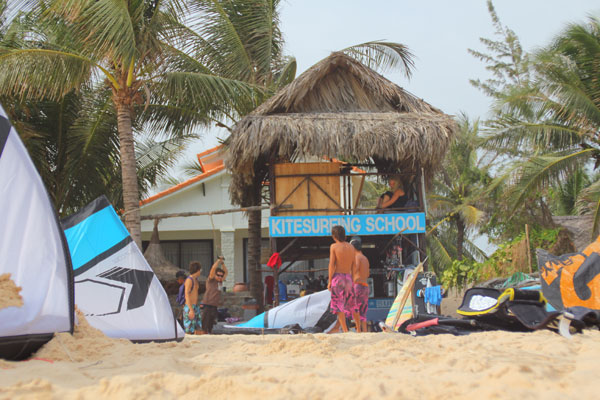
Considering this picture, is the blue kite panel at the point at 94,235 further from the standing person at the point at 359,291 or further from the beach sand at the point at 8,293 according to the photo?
the standing person at the point at 359,291

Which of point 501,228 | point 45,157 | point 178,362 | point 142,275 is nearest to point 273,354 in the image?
point 178,362

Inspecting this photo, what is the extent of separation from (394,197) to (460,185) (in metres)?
12.4

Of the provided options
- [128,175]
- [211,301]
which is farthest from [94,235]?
[128,175]

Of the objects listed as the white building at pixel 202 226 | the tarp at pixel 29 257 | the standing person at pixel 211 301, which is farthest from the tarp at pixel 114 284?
the white building at pixel 202 226

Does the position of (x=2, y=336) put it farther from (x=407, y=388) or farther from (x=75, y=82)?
(x=75, y=82)

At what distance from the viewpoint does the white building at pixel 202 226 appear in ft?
60.0

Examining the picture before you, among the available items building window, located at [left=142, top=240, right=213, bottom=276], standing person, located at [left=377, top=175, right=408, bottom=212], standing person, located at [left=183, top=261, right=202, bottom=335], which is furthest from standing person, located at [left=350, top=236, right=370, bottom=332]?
building window, located at [left=142, top=240, right=213, bottom=276]

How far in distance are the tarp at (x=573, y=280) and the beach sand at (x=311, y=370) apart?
100 centimetres

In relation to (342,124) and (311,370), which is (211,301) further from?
(311,370)

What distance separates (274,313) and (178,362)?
15.9ft

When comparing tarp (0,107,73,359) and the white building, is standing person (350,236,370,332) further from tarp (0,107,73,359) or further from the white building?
the white building

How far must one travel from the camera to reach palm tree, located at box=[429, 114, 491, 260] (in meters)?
22.1

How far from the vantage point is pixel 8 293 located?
337cm

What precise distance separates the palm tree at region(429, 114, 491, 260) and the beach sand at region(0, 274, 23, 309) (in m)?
19.1
